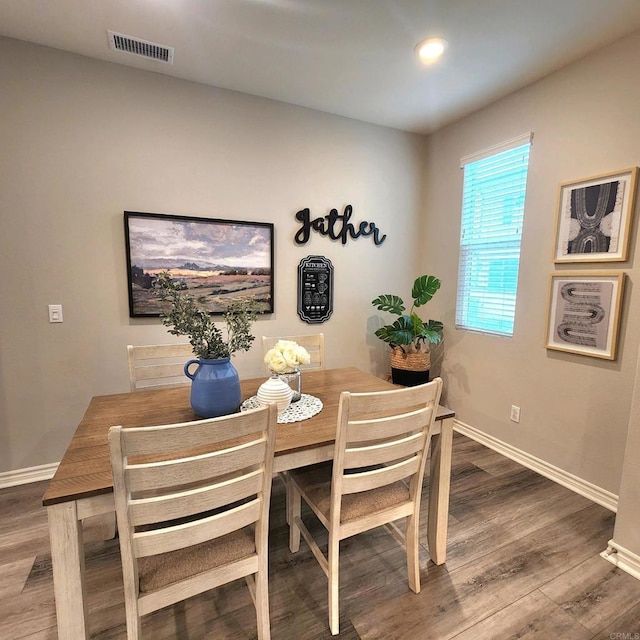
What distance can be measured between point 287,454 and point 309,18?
7.31ft

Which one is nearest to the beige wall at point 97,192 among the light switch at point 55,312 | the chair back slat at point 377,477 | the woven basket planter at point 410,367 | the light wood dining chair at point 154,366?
the light switch at point 55,312

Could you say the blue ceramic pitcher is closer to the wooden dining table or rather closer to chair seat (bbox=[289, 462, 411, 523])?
the wooden dining table

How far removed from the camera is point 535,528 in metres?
2.01

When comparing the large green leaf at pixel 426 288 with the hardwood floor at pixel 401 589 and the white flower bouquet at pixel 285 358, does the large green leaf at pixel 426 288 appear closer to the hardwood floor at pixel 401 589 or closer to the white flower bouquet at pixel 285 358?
the hardwood floor at pixel 401 589

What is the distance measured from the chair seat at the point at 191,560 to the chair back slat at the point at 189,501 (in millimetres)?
253

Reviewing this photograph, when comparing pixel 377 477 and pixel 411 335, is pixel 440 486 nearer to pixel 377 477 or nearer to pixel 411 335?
pixel 377 477

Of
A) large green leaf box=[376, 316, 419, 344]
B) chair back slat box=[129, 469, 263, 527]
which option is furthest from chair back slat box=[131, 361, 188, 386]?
large green leaf box=[376, 316, 419, 344]

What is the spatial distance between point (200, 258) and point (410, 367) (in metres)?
2.00

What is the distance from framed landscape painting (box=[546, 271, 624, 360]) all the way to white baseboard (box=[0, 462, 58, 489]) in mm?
3652

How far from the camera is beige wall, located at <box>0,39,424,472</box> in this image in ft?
7.21

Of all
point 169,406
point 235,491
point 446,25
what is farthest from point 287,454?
point 446,25

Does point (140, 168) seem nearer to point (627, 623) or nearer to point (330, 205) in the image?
point (330, 205)

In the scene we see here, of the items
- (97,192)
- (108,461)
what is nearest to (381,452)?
(108,461)

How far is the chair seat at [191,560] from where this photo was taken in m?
1.10
